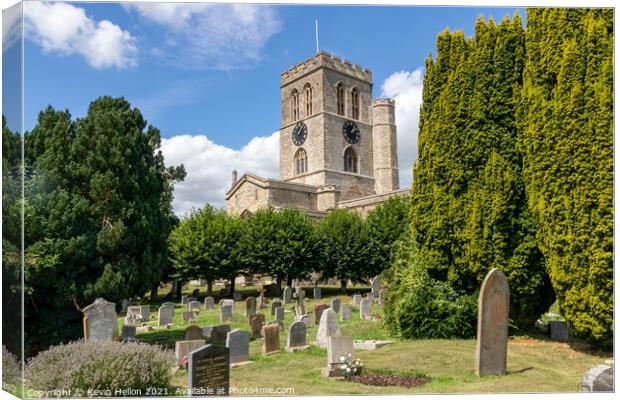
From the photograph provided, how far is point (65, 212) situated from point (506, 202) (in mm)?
8445

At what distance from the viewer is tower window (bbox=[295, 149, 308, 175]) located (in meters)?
42.7

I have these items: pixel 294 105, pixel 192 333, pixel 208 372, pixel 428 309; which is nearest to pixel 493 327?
pixel 428 309

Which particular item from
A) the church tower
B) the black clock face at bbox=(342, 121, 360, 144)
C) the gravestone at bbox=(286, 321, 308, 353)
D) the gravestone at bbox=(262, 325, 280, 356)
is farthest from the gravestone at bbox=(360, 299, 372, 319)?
the black clock face at bbox=(342, 121, 360, 144)

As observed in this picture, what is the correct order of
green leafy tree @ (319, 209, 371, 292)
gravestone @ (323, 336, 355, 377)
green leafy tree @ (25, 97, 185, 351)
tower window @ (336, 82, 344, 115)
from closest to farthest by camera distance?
gravestone @ (323, 336, 355, 377), green leafy tree @ (25, 97, 185, 351), green leafy tree @ (319, 209, 371, 292), tower window @ (336, 82, 344, 115)

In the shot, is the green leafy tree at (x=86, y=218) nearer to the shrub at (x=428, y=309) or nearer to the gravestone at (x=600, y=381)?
the shrub at (x=428, y=309)

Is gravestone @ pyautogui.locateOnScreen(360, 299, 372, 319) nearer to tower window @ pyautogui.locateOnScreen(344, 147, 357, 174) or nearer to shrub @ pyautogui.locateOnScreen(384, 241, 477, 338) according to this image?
shrub @ pyautogui.locateOnScreen(384, 241, 477, 338)

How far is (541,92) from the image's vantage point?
838cm

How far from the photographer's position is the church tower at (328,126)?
1596 inches

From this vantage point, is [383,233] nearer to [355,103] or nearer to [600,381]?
[355,103]

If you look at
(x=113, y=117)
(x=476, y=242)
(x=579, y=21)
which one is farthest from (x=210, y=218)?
(x=579, y=21)

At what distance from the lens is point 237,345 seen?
894 cm

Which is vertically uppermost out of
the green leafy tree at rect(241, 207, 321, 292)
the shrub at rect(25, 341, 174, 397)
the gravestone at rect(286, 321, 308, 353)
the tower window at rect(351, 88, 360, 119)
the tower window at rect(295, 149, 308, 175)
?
the tower window at rect(351, 88, 360, 119)

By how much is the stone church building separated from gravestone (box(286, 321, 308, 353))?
25952 millimetres

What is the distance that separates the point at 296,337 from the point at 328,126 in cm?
3188
